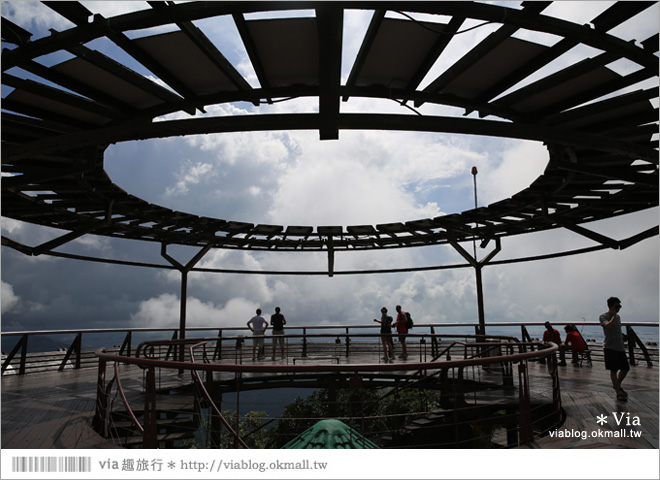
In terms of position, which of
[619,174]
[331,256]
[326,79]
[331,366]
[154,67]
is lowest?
[331,366]

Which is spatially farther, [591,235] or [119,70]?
[591,235]

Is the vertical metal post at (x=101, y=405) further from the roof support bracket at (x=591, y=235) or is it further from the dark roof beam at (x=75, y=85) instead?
the roof support bracket at (x=591, y=235)

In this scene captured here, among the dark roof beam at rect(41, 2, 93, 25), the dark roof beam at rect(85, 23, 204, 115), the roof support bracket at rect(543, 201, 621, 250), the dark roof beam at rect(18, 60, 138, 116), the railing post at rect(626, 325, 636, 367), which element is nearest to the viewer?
the dark roof beam at rect(41, 2, 93, 25)

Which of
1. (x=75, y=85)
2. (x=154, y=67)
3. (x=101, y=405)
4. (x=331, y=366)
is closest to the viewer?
(x=331, y=366)

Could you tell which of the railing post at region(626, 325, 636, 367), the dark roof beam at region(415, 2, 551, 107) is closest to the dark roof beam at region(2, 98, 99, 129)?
the dark roof beam at region(415, 2, 551, 107)

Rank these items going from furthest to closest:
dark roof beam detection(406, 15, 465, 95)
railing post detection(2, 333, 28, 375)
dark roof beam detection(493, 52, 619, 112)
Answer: railing post detection(2, 333, 28, 375) → dark roof beam detection(493, 52, 619, 112) → dark roof beam detection(406, 15, 465, 95)

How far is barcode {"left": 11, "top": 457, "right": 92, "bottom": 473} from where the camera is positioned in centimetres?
343

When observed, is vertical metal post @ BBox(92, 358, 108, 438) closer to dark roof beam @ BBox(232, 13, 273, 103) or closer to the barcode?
the barcode

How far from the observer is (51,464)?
3469 mm

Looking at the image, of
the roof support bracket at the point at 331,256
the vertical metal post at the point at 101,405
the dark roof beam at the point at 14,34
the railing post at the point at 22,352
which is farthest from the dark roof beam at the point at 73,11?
the roof support bracket at the point at 331,256

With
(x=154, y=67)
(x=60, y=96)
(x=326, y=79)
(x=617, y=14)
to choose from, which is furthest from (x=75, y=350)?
(x=617, y=14)

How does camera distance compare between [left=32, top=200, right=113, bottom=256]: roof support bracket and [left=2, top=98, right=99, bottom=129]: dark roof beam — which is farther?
[left=32, top=200, right=113, bottom=256]: roof support bracket

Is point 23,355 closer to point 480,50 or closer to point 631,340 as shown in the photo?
point 480,50

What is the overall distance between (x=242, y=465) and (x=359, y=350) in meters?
10.2
